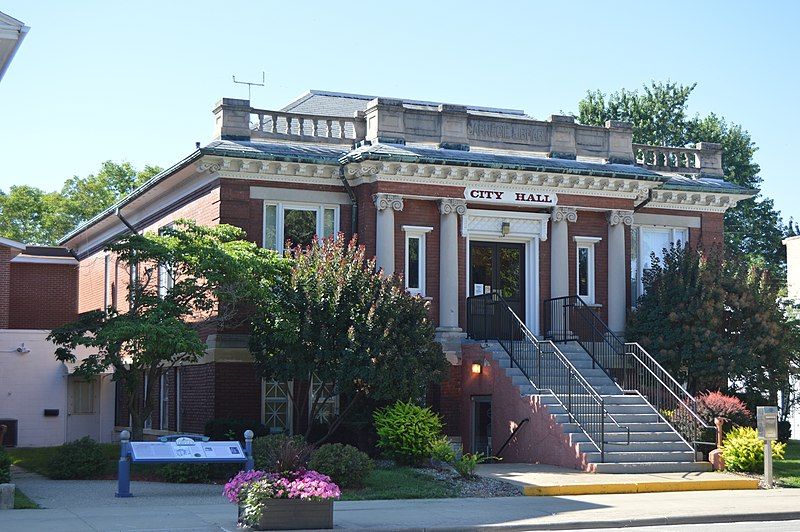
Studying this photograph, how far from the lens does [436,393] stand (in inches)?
1073

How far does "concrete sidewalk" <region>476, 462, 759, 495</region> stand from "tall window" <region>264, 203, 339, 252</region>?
773 cm

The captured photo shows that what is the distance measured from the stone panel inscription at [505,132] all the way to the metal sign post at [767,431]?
10.2m

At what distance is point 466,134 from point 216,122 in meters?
6.01

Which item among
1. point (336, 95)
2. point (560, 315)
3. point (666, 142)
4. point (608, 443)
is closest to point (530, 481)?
point (608, 443)

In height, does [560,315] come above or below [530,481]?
above

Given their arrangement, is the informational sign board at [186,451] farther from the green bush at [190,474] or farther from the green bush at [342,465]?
the green bush at [190,474]

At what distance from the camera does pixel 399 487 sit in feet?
66.3

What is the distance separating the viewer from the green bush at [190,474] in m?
21.4

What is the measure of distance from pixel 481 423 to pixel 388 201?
5592 millimetres

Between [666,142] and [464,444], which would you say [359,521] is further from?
[666,142]

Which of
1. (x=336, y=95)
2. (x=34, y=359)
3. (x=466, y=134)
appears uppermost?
(x=336, y=95)

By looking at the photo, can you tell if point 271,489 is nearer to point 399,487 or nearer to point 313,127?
point 399,487

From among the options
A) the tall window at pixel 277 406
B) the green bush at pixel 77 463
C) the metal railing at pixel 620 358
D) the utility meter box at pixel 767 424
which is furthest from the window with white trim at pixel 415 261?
the utility meter box at pixel 767 424

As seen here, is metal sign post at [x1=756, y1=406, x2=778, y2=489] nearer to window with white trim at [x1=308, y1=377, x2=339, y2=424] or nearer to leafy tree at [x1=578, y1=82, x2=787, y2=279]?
window with white trim at [x1=308, y1=377, x2=339, y2=424]
